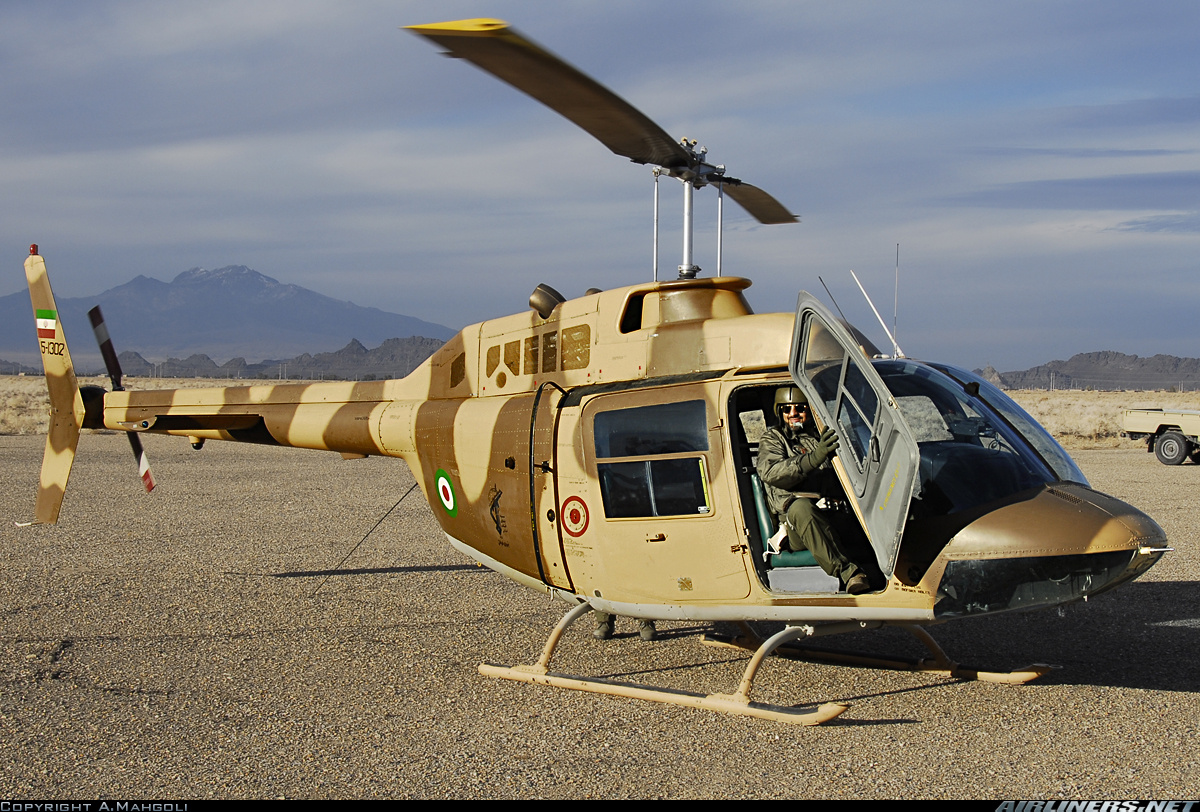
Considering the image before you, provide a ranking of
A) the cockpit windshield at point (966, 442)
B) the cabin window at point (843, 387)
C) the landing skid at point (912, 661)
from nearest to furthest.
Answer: the cabin window at point (843, 387)
the cockpit windshield at point (966, 442)
the landing skid at point (912, 661)

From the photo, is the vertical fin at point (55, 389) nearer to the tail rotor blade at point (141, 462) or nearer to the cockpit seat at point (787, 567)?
the tail rotor blade at point (141, 462)

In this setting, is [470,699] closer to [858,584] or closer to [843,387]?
[858,584]

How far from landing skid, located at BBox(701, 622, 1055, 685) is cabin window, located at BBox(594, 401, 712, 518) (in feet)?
3.97

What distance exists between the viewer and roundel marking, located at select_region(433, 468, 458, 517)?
27.3 ft

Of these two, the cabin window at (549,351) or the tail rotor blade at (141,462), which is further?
the tail rotor blade at (141,462)

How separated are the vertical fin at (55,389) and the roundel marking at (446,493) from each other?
4.85 metres

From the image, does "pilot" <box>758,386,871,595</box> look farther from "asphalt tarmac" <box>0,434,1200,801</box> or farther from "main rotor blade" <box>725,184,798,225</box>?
"main rotor blade" <box>725,184,798,225</box>

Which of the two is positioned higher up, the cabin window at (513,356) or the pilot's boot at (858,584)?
the cabin window at (513,356)

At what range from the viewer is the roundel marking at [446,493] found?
8.31 metres

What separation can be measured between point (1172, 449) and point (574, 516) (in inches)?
918

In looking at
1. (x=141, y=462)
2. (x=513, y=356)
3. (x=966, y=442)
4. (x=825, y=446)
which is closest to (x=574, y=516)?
(x=513, y=356)

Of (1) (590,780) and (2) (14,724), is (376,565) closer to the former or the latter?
(2) (14,724)

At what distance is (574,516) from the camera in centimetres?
699

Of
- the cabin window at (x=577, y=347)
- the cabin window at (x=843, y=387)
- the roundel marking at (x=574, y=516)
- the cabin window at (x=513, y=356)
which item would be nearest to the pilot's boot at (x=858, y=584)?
the cabin window at (x=843, y=387)
